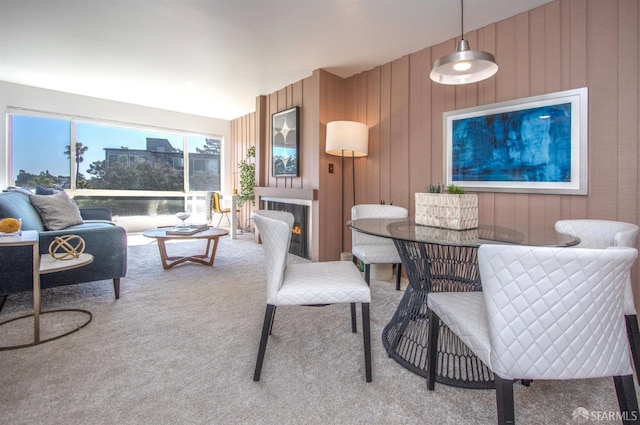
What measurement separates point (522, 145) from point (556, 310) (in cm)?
218

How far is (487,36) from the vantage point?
2.86 meters

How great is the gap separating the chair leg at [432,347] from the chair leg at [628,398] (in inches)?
24.2

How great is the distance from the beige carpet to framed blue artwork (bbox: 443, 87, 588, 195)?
153cm

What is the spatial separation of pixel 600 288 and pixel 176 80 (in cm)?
533

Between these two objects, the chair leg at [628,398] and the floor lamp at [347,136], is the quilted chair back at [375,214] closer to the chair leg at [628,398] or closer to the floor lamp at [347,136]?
the floor lamp at [347,136]

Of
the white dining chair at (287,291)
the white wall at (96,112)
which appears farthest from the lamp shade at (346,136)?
the white wall at (96,112)

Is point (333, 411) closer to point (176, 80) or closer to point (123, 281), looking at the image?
point (123, 281)

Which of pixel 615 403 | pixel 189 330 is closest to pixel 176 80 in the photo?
pixel 189 330

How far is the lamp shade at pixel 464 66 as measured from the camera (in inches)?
71.9

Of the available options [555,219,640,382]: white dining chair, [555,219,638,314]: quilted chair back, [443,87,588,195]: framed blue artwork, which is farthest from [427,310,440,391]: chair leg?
[443,87,588,195]: framed blue artwork

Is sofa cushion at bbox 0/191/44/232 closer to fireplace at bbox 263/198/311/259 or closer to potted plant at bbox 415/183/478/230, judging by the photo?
fireplace at bbox 263/198/311/259

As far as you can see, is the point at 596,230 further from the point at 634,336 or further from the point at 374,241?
the point at 374,241

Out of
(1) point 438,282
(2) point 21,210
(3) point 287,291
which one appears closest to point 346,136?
(1) point 438,282

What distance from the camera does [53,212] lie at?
2.96 m
